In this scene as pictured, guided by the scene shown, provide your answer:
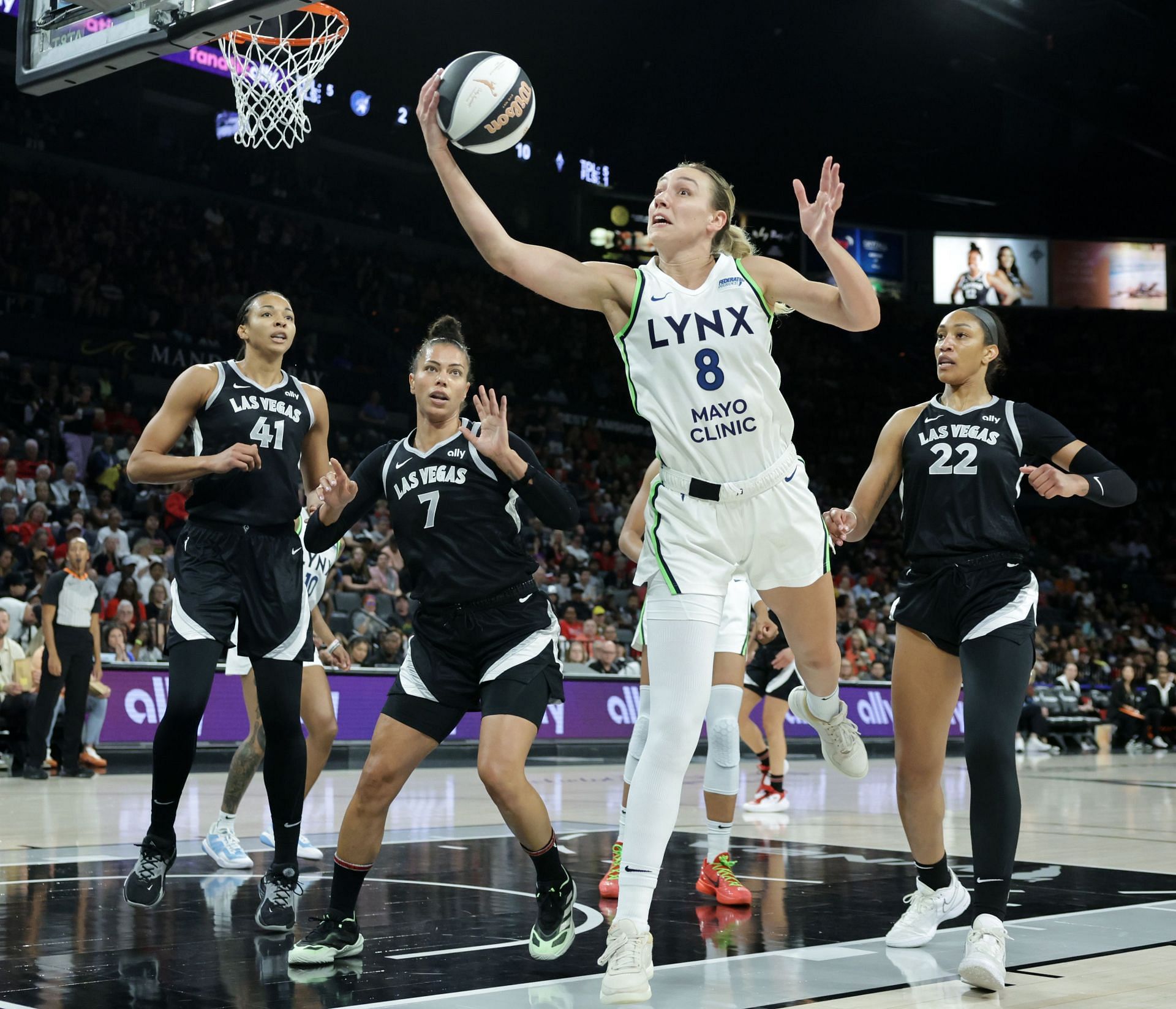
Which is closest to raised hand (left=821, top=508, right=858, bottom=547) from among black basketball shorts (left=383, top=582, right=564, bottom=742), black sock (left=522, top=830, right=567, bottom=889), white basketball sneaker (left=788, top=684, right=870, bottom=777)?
white basketball sneaker (left=788, top=684, right=870, bottom=777)

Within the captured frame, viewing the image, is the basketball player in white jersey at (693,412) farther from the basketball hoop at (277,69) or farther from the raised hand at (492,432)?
the basketball hoop at (277,69)

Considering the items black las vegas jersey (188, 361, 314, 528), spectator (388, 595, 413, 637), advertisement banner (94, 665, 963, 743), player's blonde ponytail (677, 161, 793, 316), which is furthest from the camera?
spectator (388, 595, 413, 637)

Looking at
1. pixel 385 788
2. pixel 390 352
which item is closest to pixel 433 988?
pixel 385 788

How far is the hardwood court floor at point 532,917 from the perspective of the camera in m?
4.10

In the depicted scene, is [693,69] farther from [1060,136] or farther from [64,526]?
[64,526]

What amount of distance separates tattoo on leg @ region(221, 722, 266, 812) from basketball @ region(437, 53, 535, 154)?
3.32 metres

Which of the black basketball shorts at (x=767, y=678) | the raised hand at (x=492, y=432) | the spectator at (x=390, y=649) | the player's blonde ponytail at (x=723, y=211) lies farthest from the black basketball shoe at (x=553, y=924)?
the spectator at (x=390, y=649)

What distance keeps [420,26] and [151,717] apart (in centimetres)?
1847

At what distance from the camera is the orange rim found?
8922 millimetres

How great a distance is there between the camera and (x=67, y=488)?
16.9 m

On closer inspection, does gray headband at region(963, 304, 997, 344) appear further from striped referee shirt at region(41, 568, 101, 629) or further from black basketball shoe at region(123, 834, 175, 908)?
striped referee shirt at region(41, 568, 101, 629)

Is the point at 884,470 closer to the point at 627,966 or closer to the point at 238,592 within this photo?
the point at 627,966

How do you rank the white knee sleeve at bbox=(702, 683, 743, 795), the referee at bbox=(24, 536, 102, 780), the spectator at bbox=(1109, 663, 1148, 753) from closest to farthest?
the white knee sleeve at bbox=(702, 683, 743, 795) → the referee at bbox=(24, 536, 102, 780) → the spectator at bbox=(1109, 663, 1148, 753)

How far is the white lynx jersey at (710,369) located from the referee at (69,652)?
8.74m
